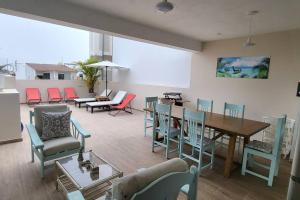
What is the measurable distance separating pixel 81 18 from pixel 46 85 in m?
6.45

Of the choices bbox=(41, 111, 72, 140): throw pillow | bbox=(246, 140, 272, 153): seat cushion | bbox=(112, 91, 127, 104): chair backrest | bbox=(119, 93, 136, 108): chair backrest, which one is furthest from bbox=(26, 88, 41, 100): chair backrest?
bbox=(246, 140, 272, 153): seat cushion

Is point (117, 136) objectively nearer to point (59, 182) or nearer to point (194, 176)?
point (59, 182)

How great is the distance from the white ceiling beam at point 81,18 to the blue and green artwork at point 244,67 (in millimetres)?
1679

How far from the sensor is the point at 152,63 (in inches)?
293

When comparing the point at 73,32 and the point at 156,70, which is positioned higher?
Answer: the point at 73,32

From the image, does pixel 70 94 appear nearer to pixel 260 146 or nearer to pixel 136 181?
pixel 260 146

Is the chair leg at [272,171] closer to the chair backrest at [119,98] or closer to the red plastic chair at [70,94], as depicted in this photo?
the chair backrest at [119,98]

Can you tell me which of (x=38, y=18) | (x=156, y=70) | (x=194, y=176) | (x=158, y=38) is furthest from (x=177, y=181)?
(x=156, y=70)

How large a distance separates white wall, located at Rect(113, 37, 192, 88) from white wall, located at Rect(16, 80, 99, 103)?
180 centimetres

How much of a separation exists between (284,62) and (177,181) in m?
4.28

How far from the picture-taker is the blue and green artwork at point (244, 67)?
4.34 metres

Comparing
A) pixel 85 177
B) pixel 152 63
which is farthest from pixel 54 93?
pixel 85 177

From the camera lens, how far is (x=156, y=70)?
729cm

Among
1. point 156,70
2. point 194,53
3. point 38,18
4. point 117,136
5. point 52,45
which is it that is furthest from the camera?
point 52,45
